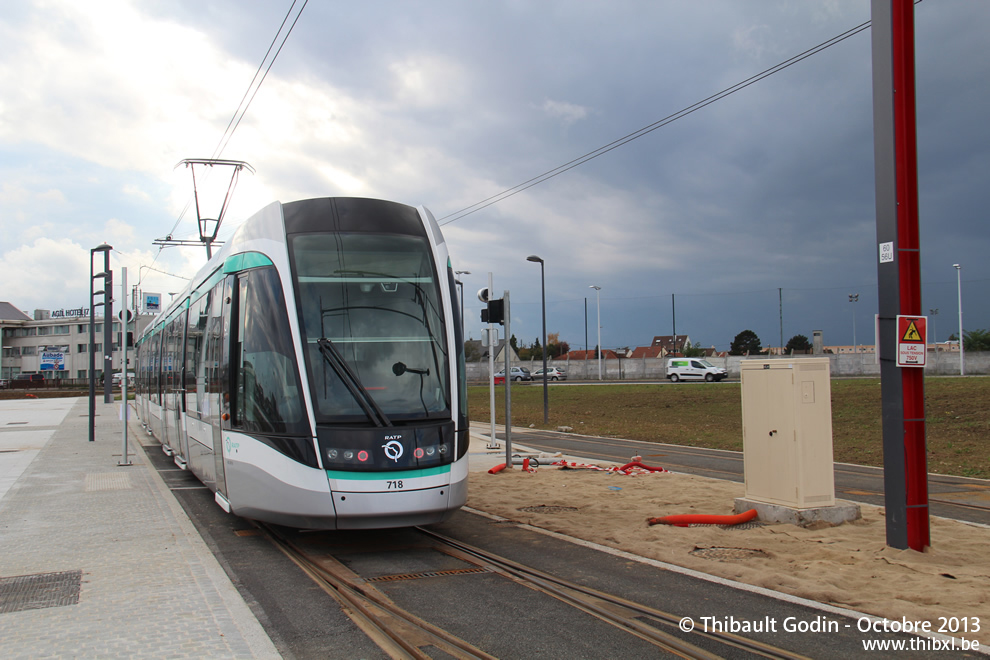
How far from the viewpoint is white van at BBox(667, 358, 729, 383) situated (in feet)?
173

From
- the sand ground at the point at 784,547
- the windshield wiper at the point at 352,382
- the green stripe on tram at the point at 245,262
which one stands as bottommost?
the sand ground at the point at 784,547

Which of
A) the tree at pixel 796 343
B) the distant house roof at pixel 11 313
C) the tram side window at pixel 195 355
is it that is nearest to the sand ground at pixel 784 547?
the tram side window at pixel 195 355

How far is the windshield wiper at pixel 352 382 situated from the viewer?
7047 millimetres

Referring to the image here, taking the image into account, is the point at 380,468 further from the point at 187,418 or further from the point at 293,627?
the point at 187,418

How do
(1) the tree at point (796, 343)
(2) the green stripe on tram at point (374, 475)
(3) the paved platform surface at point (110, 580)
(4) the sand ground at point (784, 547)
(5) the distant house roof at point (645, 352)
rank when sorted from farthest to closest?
1. (5) the distant house roof at point (645, 352)
2. (1) the tree at point (796, 343)
3. (2) the green stripe on tram at point (374, 475)
4. (4) the sand ground at point (784, 547)
5. (3) the paved platform surface at point (110, 580)

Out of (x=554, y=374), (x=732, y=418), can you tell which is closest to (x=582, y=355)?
(x=554, y=374)

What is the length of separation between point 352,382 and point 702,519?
165 inches

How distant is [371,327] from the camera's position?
24.4 ft

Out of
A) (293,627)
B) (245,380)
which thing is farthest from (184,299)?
(293,627)

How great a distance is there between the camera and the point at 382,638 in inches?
194

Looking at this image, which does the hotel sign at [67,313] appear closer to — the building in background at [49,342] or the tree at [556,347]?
the building in background at [49,342]

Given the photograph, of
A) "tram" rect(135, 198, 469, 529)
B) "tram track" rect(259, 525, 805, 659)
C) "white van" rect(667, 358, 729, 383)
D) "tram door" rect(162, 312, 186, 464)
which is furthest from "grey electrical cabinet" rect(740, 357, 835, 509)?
"white van" rect(667, 358, 729, 383)

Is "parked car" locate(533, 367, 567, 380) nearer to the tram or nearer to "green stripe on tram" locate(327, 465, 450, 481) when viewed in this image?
the tram

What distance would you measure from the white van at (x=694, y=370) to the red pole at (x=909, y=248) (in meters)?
46.4
